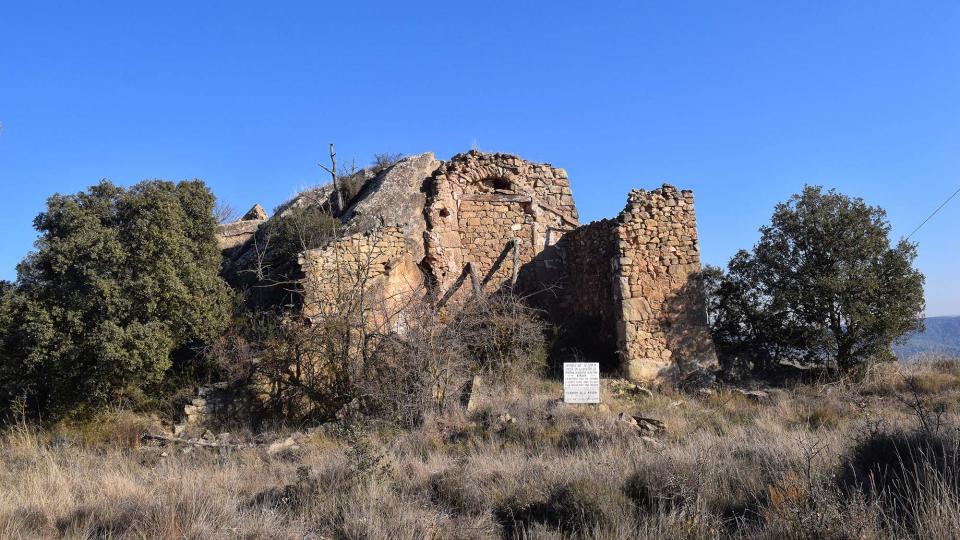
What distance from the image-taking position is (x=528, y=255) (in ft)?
50.4

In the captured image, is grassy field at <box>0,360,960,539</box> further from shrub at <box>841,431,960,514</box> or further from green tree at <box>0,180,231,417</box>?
green tree at <box>0,180,231,417</box>

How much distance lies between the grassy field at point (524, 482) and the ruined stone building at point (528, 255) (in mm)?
3369

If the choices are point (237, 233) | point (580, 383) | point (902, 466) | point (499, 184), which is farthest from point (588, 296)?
point (237, 233)

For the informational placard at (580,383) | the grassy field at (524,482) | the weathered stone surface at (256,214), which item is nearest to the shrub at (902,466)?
the grassy field at (524,482)

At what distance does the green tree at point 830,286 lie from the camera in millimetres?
11859

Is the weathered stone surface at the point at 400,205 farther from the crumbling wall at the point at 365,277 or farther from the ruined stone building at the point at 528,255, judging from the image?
the crumbling wall at the point at 365,277

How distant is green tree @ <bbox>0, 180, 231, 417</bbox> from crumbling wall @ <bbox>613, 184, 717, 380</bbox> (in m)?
7.55

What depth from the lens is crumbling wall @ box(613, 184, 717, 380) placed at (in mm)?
12680

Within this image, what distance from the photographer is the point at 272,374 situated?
10805 mm

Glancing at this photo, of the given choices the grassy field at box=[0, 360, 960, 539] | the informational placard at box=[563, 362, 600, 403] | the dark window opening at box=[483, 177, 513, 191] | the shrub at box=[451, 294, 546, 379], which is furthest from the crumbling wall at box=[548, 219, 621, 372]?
the grassy field at box=[0, 360, 960, 539]

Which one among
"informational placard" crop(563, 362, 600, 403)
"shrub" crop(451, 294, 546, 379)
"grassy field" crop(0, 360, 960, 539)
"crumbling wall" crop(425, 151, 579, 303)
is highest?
"crumbling wall" crop(425, 151, 579, 303)

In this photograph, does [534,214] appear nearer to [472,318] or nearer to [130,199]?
[472,318]

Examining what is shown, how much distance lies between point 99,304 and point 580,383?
24.6 feet

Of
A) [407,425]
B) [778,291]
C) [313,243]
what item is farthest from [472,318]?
[778,291]
